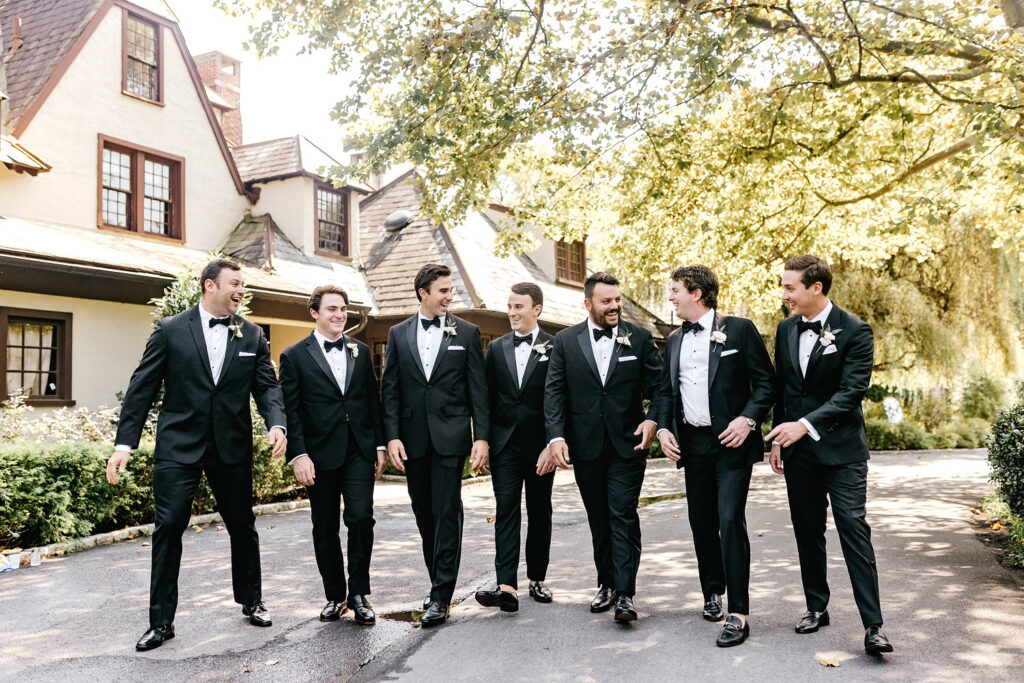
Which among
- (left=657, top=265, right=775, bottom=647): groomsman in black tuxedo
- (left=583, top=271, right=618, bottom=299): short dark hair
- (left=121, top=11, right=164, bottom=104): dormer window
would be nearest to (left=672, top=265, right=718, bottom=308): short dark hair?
(left=657, top=265, right=775, bottom=647): groomsman in black tuxedo

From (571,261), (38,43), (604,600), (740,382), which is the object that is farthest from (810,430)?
(571,261)

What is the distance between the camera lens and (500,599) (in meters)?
6.00

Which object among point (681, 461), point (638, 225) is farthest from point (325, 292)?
point (638, 225)

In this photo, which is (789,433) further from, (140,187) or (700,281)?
(140,187)

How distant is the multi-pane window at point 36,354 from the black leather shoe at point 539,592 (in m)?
10.5

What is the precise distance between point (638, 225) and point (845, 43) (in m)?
6.67

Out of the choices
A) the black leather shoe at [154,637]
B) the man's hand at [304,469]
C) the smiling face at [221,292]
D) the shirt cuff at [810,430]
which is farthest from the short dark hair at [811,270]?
the black leather shoe at [154,637]

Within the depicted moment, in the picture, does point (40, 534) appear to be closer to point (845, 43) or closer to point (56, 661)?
point (56, 661)

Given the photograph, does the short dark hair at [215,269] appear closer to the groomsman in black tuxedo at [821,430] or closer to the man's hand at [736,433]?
the man's hand at [736,433]

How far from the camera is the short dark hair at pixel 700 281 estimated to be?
5.71 m

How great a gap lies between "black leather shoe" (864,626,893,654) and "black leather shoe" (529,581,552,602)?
226cm

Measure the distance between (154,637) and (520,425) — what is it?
2.71 m

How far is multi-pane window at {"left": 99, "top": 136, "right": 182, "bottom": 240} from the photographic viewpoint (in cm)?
1606

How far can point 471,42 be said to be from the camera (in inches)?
372
